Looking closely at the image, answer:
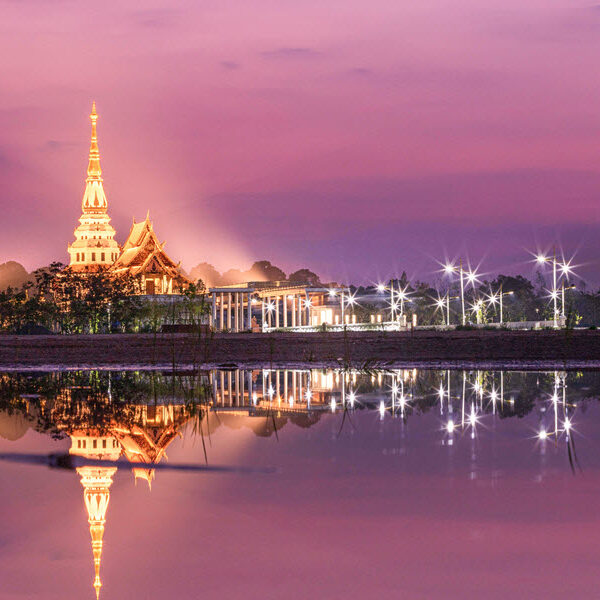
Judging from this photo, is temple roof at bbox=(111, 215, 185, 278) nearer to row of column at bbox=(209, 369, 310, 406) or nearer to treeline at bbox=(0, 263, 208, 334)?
treeline at bbox=(0, 263, 208, 334)

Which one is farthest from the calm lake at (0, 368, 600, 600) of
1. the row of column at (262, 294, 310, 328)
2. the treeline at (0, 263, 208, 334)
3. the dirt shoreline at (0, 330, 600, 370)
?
the row of column at (262, 294, 310, 328)

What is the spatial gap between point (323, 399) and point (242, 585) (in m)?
18.7

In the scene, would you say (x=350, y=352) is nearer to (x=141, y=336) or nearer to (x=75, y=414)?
(x=141, y=336)

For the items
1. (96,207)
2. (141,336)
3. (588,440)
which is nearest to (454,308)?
(96,207)

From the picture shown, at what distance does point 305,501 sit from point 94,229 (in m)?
104

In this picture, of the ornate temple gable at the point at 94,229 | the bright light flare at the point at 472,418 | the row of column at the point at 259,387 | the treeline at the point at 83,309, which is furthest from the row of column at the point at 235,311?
the bright light flare at the point at 472,418

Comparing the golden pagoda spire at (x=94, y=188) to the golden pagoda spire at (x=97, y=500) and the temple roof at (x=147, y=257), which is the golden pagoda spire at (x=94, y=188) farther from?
the golden pagoda spire at (x=97, y=500)

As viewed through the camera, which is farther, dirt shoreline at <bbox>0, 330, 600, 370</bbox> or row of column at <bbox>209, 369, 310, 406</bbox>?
dirt shoreline at <bbox>0, 330, 600, 370</bbox>

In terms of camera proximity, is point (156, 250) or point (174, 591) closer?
point (174, 591)

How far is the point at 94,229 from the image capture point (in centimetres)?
11550

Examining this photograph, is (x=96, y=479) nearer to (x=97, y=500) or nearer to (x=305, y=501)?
(x=97, y=500)

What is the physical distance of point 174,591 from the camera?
1039cm

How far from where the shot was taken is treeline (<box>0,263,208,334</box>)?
228 feet

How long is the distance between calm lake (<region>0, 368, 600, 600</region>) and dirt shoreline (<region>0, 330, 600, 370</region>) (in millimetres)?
22225
